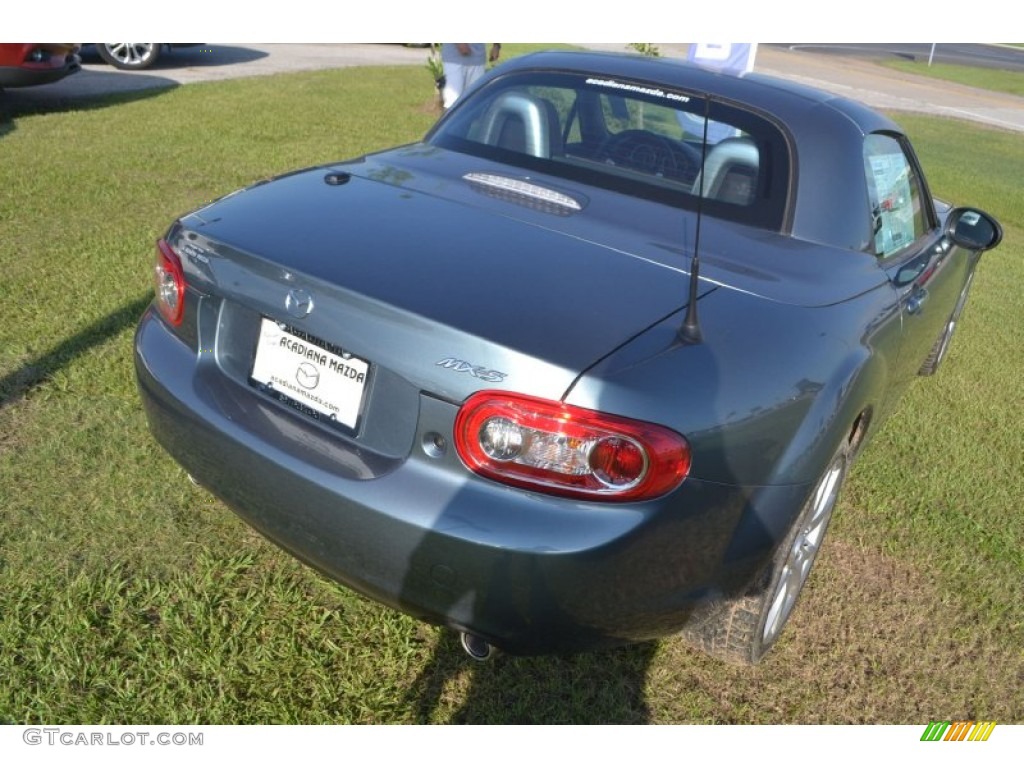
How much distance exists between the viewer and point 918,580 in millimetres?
3148

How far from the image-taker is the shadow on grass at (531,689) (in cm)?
240

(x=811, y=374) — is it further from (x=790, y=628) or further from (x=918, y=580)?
(x=918, y=580)

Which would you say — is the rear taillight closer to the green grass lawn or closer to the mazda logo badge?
the mazda logo badge

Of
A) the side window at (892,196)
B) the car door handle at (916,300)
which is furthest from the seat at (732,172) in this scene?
the car door handle at (916,300)

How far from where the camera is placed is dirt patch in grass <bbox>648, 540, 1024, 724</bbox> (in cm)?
256

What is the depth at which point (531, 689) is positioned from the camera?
249 centimetres

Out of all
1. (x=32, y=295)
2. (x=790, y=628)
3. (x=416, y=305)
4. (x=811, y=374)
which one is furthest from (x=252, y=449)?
(x=32, y=295)

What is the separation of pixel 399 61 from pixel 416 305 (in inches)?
714

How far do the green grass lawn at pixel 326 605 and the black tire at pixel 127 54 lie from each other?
9783 mm

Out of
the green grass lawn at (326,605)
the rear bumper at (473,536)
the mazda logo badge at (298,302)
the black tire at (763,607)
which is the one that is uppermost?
the mazda logo badge at (298,302)

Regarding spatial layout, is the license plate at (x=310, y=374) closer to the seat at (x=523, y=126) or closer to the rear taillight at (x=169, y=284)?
the rear taillight at (x=169, y=284)

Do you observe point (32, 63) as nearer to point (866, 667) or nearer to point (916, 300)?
point (916, 300)

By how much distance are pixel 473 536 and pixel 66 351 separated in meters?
2.90

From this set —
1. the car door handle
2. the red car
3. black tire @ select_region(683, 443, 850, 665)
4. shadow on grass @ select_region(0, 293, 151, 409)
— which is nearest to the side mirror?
the car door handle
